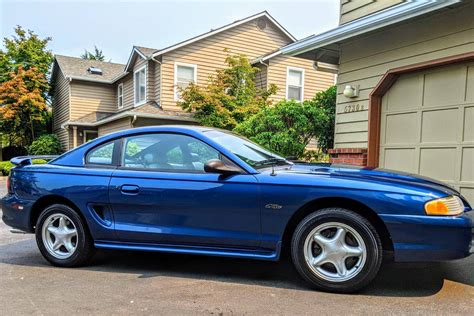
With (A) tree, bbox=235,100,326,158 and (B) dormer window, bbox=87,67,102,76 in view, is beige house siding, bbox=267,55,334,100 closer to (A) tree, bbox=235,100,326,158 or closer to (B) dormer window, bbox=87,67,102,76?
(A) tree, bbox=235,100,326,158

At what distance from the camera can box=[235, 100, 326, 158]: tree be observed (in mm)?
9258

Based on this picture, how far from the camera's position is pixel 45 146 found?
70.5 ft

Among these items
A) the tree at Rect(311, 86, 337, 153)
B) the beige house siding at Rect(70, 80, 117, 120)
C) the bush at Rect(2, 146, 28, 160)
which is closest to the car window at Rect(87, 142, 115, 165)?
the tree at Rect(311, 86, 337, 153)

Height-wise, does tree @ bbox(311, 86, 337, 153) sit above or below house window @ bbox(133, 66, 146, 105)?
below

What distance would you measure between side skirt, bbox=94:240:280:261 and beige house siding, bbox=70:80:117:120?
18255 millimetres

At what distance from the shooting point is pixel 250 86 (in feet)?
50.5

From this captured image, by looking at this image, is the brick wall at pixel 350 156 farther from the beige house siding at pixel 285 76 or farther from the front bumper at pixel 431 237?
the beige house siding at pixel 285 76

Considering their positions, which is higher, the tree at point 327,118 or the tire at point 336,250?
the tree at point 327,118

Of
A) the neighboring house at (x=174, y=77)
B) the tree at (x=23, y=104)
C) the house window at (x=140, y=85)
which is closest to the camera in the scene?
the neighboring house at (x=174, y=77)

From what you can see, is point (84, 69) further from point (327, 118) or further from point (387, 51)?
point (387, 51)

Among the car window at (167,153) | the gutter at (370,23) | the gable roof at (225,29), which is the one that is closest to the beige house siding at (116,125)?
the gable roof at (225,29)

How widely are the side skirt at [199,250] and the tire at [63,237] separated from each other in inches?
6.5

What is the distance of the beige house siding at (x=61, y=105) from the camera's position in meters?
21.2

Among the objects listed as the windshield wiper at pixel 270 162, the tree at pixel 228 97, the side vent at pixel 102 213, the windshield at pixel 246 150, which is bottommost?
the side vent at pixel 102 213
